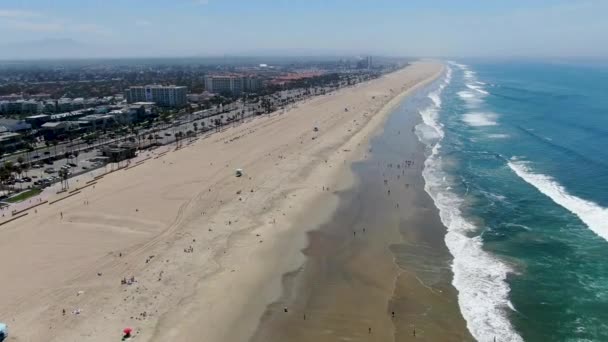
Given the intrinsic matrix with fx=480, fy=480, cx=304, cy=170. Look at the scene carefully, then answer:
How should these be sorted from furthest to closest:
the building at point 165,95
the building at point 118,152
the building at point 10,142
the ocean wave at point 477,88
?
the ocean wave at point 477,88
the building at point 165,95
the building at point 10,142
the building at point 118,152

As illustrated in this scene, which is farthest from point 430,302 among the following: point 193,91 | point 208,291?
point 193,91

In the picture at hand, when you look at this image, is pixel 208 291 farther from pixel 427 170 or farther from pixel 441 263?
pixel 427 170

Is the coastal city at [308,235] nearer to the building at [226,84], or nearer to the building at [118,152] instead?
the building at [118,152]

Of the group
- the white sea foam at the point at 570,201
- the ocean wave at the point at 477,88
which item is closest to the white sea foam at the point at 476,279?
the white sea foam at the point at 570,201

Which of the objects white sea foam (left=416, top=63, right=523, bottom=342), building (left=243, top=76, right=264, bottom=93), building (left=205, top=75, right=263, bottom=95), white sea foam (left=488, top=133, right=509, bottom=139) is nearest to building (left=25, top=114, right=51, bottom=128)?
building (left=205, top=75, right=263, bottom=95)

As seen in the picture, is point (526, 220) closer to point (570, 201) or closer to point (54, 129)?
point (570, 201)

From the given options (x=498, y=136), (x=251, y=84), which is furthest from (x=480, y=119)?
(x=251, y=84)

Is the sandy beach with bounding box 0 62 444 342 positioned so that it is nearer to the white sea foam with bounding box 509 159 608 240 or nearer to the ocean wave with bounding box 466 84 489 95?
the white sea foam with bounding box 509 159 608 240
